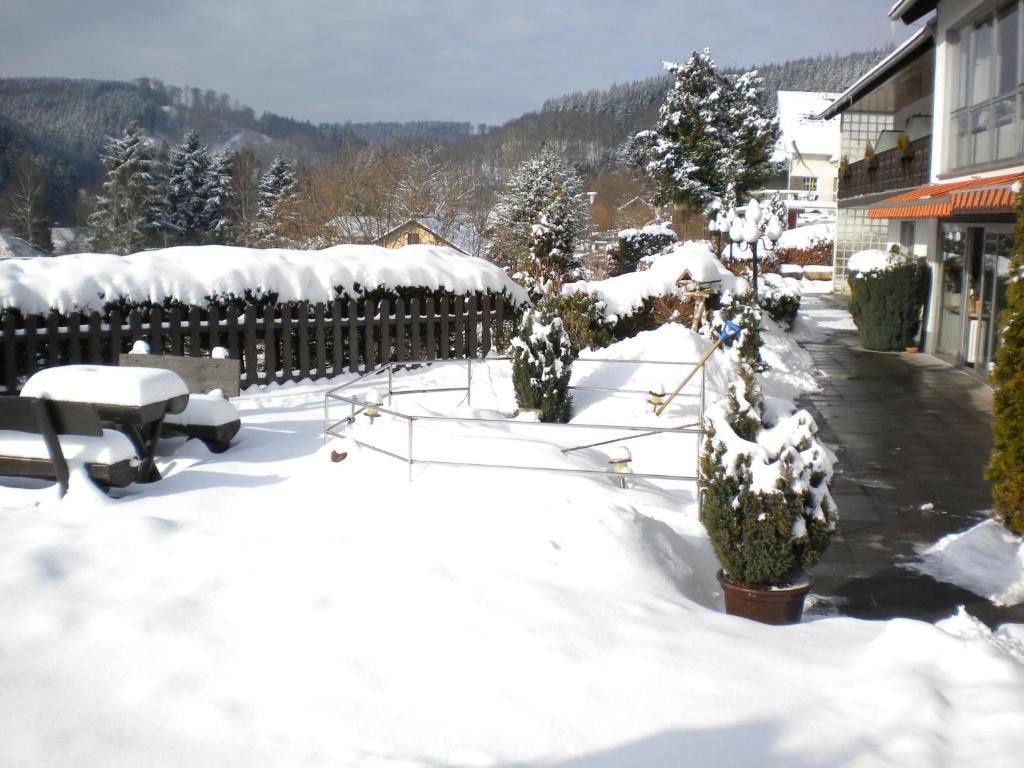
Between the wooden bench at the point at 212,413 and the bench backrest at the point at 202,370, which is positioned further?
the bench backrest at the point at 202,370

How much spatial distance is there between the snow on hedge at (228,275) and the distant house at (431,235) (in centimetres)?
1287

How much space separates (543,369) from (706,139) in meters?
23.9

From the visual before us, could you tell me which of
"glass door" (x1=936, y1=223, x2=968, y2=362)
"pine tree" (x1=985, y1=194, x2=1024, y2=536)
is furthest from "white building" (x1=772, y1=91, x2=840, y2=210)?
"pine tree" (x1=985, y1=194, x2=1024, y2=536)

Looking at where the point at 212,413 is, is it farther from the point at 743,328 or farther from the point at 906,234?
the point at 906,234

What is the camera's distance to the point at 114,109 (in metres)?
144

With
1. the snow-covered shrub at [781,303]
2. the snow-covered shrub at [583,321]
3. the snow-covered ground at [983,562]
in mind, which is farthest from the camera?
the snow-covered shrub at [781,303]

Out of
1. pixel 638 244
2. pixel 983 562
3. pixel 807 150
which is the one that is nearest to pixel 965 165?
pixel 983 562

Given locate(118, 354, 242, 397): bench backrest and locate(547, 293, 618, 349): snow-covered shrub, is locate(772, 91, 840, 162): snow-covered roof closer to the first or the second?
locate(547, 293, 618, 349): snow-covered shrub

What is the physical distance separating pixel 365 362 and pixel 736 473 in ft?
29.3

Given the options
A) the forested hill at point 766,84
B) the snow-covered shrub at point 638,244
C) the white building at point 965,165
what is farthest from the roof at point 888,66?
the forested hill at point 766,84

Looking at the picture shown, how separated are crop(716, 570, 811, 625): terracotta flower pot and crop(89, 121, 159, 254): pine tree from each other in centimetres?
5627

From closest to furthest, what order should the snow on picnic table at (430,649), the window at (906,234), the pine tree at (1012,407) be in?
1. the snow on picnic table at (430,649)
2. the pine tree at (1012,407)
3. the window at (906,234)

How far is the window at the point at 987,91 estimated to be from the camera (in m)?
13.5

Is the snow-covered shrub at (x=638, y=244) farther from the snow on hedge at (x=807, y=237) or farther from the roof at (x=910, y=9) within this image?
the roof at (x=910, y=9)
